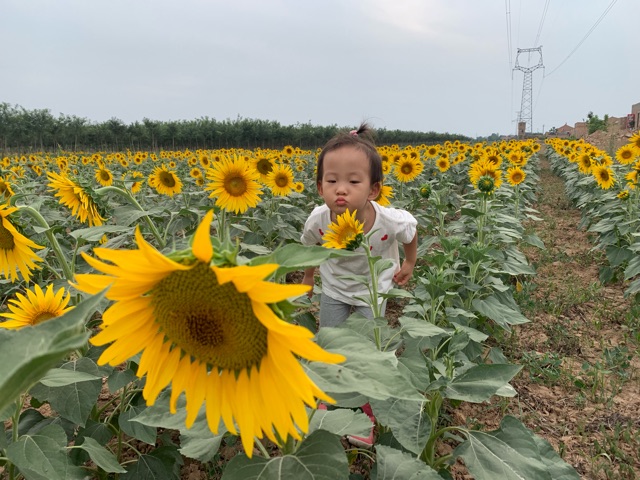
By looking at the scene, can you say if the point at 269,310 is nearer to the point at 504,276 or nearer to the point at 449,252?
the point at 449,252

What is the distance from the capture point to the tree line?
31.8 meters

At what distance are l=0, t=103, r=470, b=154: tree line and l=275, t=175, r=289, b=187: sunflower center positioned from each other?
24.3 metres

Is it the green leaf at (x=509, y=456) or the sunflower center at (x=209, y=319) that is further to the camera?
the green leaf at (x=509, y=456)

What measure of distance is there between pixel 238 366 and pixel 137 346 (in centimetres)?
19

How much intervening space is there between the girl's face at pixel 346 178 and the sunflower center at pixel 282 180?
2637 mm

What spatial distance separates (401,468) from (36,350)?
1.00 metres

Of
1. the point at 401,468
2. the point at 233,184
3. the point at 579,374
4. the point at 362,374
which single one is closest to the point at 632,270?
the point at 579,374

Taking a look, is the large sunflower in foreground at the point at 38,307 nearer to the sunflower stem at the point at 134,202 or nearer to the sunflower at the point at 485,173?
the sunflower stem at the point at 134,202

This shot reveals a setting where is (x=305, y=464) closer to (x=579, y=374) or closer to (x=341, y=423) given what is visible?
(x=341, y=423)

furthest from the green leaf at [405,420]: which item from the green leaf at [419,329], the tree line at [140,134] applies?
the tree line at [140,134]

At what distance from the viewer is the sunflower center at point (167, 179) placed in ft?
16.4

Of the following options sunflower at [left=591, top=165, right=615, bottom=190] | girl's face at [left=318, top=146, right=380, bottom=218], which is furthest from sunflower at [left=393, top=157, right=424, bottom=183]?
girl's face at [left=318, top=146, right=380, bottom=218]

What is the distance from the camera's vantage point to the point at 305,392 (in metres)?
0.72

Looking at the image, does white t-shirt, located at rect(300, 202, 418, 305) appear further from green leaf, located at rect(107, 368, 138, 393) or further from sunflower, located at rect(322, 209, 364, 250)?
green leaf, located at rect(107, 368, 138, 393)
